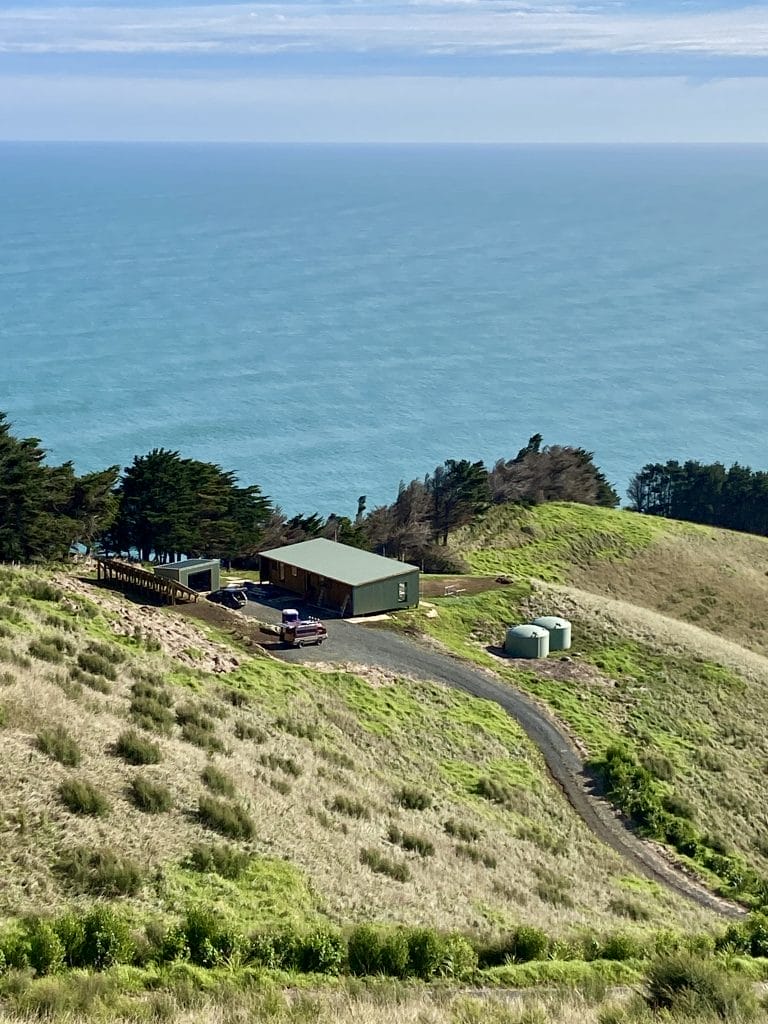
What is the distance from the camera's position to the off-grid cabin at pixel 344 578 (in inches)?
1721

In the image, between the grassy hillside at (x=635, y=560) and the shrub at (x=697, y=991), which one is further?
the grassy hillside at (x=635, y=560)

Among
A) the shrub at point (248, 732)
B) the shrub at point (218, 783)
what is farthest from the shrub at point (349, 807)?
the shrub at point (248, 732)

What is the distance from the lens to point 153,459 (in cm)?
5072

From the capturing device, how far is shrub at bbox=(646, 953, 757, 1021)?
604 inches

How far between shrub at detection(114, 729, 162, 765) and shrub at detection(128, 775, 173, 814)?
38.4 inches

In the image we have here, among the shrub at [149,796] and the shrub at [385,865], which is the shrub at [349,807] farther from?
the shrub at [149,796]

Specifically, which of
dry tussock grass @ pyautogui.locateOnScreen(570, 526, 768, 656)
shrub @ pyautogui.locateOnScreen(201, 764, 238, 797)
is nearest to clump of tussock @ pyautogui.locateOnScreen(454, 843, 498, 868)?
shrub @ pyautogui.locateOnScreen(201, 764, 238, 797)

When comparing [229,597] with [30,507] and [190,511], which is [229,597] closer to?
[30,507]

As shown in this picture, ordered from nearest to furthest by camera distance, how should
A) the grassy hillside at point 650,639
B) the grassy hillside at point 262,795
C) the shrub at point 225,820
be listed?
1. the grassy hillside at point 262,795
2. the shrub at point 225,820
3. the grassy hillside at point 650,639

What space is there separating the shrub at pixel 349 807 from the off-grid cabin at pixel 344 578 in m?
19.1

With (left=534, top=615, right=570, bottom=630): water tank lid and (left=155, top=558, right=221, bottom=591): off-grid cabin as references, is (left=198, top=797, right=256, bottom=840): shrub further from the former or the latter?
(left=534, top=615, right=570, bottom=630): water tank lid

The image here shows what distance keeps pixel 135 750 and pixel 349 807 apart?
15.5 ft

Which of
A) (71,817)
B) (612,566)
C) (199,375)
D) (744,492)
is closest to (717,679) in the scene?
(612,566)

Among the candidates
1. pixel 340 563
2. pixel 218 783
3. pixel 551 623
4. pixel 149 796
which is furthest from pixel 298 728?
pixel 551 623
